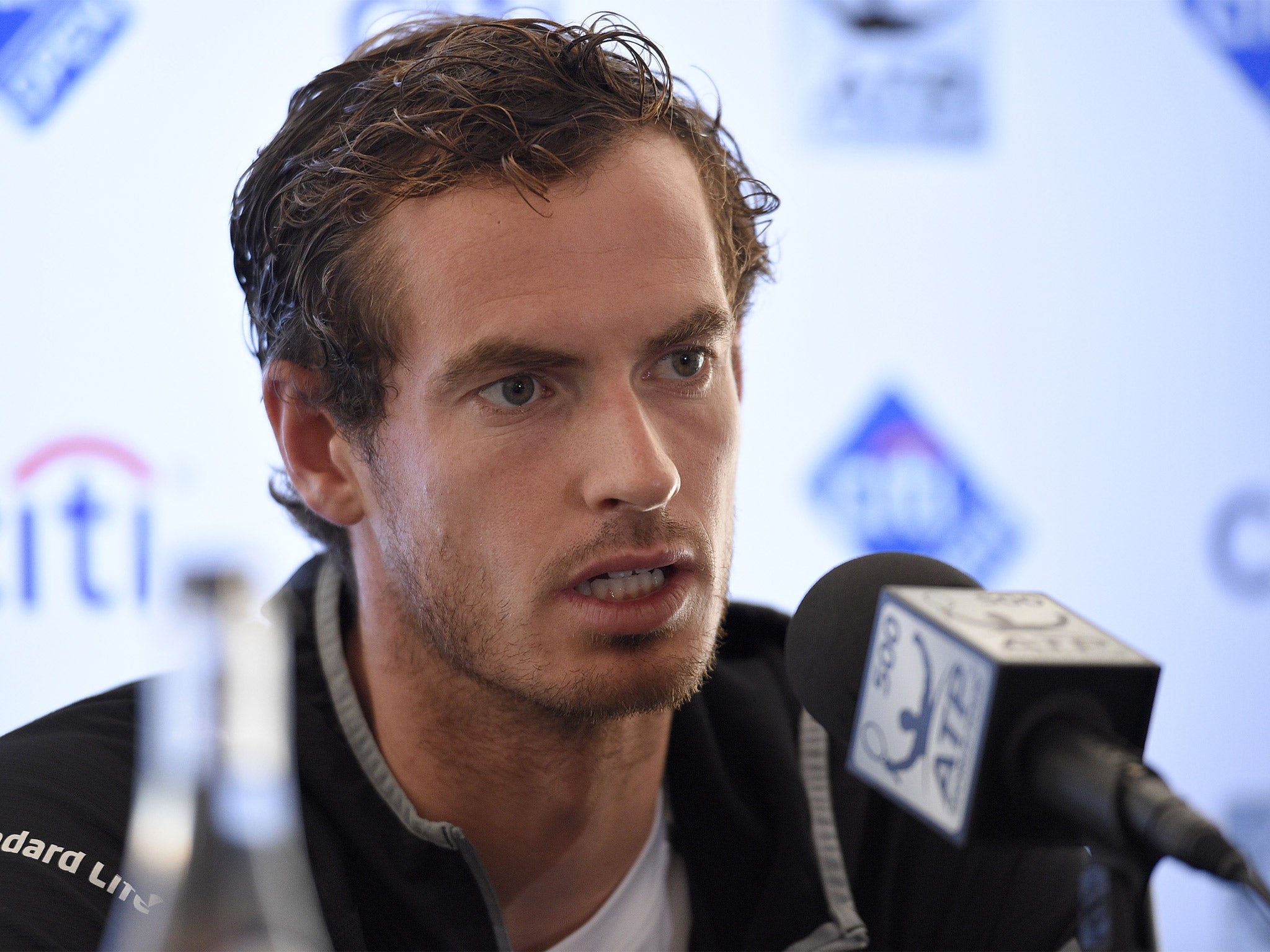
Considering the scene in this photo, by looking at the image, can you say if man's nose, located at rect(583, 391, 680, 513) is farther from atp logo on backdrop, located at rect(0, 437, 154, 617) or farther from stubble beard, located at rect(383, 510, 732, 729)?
atp logo on backdrop, located at rect(0, 437, 154, 617)

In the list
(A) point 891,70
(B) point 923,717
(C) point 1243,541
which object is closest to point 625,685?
(B) point 923,717

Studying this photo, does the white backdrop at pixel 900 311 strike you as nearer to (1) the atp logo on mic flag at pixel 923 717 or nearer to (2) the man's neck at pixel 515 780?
(2) the man's neck at pixel 515 780

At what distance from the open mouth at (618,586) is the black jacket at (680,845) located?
30 centimetres

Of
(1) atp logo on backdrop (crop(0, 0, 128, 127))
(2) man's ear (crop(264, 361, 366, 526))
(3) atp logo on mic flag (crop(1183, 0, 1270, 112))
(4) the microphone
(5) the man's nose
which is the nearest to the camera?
(4) the microphone

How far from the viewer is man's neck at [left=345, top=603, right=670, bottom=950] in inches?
52.3

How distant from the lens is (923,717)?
2.25ft

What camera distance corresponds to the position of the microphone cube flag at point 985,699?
0.62 metres

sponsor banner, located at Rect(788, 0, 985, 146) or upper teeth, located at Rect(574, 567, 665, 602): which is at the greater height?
sponsor banner, located at Rect(788, 0, 985, 146)

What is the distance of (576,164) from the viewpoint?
123 cm

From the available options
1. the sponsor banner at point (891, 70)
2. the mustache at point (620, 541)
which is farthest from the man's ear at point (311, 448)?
the sponsor banner at point (891, 70)

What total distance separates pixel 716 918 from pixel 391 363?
2.42 feet

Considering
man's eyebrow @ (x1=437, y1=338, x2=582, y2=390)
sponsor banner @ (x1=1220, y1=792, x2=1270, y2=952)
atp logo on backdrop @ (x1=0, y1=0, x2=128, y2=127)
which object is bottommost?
sponsor banner @ (x1=1220, y1=792, x2=1270, y2=952)

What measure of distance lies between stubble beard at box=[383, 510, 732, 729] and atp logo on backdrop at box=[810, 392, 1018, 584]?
2.87 feet

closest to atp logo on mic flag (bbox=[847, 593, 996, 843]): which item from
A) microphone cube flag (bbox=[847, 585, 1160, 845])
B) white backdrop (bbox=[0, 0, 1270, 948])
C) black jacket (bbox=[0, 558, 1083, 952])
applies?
microphone cube flag (bbox=[847, 585, 1160, 845])
